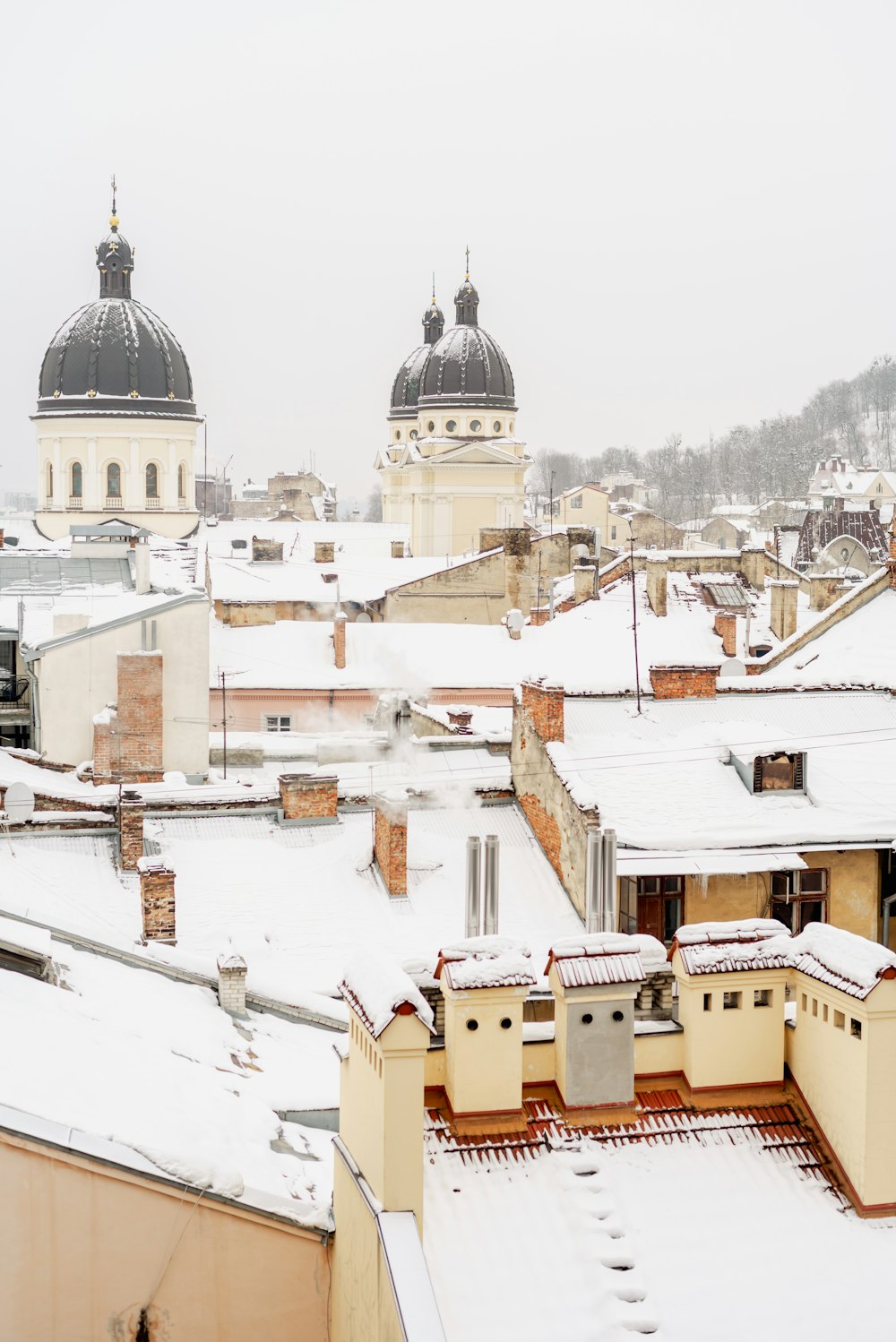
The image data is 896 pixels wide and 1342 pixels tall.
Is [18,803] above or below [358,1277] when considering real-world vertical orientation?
above

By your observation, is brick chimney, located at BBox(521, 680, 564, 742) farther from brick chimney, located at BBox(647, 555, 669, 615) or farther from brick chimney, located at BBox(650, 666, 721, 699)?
brick chimney, located at BBox(647, 555, 669, 615)

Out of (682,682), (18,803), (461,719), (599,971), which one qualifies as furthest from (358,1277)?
(461,719)

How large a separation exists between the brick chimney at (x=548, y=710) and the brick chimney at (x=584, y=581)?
943 inches

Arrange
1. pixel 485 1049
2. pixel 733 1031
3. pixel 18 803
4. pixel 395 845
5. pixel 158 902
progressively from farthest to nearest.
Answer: pixel 18 803 < pixel 395 845 < pixel 158 902 < pixel 733 1031 < pixel 485 1049

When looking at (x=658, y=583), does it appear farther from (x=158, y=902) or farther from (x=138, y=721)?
(x=158, y=902)

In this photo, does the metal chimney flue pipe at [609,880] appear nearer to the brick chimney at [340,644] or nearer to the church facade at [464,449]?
the brick chimney at [340,644]

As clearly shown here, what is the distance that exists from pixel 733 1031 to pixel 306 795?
43.0 feet

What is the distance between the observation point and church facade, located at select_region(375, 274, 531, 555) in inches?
3137

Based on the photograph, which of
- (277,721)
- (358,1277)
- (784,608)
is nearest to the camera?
(358,1277)

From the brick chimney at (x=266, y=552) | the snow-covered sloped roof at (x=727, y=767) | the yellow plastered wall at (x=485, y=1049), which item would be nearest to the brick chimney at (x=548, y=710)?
the snow-covered sloped roof at (x=727, y=767)

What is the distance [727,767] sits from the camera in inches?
811

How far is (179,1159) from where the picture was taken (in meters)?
7.57

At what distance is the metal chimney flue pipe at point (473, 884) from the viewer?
1800 cm

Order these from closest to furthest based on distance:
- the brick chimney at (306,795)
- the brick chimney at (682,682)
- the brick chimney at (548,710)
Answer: the brick chimney at (306,795) → the brick chimney at (548,710) → the brick chimney at (682,682)
